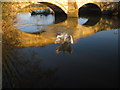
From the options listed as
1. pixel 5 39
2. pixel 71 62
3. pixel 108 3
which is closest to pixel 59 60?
pixel 71 62

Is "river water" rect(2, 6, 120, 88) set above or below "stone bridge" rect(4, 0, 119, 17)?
below

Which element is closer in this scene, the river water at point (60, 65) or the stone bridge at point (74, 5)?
the river water at point (60, 65)

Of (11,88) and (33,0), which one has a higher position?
(33,0)

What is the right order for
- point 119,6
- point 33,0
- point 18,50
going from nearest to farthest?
point 18,50 → point 33,0 → point 119,6

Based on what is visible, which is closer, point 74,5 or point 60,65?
point 60,65

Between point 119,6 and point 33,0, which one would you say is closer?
point 33,0

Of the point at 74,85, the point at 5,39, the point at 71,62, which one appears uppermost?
the point at 5,39

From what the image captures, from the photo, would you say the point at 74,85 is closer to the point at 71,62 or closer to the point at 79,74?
the point at 79,74

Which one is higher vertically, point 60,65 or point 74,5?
point 74,5

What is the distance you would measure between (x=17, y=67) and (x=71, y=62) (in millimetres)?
1935

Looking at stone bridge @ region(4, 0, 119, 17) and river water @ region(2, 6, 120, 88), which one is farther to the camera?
stone bridge @ region(4, 0, 119, 17)

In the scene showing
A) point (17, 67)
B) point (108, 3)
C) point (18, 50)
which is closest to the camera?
point (17, 67)

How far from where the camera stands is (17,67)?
5.20 meters

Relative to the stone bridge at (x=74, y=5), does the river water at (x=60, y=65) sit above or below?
below
